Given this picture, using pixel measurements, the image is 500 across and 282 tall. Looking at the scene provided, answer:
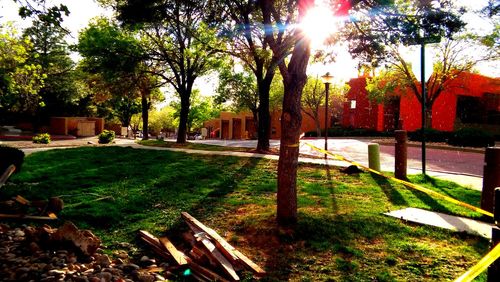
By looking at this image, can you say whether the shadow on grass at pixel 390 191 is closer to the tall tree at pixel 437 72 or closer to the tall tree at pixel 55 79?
the tall tree at pixel 437 72

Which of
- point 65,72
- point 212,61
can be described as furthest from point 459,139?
point 65,72

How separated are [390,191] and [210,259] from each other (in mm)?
5724

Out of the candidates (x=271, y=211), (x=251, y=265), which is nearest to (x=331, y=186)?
(x=271, y=211)

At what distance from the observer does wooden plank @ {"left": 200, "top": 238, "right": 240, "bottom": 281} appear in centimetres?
431

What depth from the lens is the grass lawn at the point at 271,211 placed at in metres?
4.80

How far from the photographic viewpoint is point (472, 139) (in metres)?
20.0

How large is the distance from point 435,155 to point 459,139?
4332 mm

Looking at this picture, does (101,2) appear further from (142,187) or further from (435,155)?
(435,155)

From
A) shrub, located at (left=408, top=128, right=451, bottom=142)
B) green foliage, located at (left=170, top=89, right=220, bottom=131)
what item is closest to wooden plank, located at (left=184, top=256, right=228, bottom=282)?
shrub, located at (left=408, top=128, right=451, bottom=142)

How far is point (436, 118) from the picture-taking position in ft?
107

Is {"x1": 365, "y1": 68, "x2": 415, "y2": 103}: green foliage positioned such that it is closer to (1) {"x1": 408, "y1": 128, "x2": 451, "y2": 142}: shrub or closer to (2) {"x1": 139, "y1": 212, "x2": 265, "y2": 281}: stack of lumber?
(1) {"x1": 408, "y1": 128, "x2": 451, "y2": 142}: shrub

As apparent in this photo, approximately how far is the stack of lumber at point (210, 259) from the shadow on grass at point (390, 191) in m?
4.40

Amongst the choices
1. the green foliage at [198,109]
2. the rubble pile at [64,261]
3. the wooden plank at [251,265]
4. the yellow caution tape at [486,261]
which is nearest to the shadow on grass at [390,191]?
the wooden plank at [251,265]

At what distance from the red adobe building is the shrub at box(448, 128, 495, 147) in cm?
933
